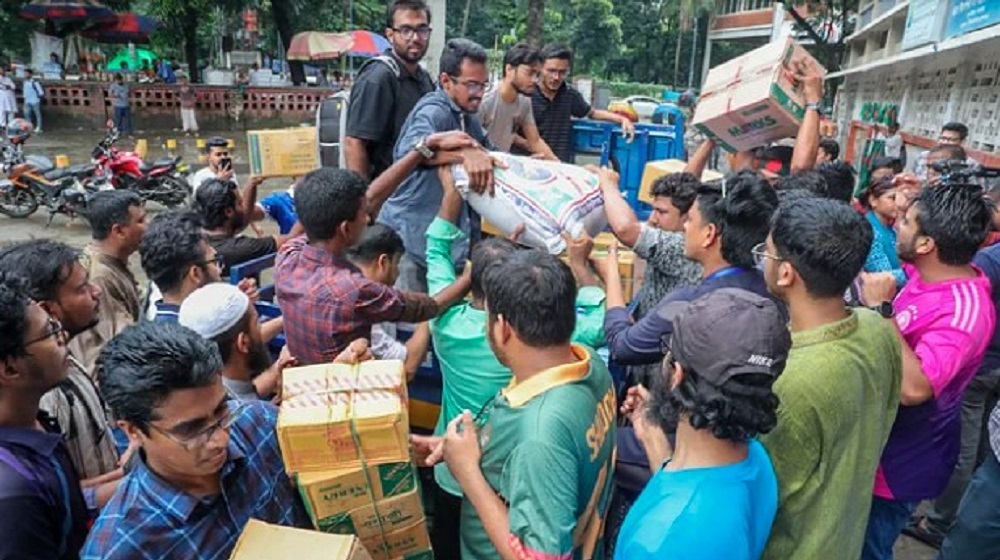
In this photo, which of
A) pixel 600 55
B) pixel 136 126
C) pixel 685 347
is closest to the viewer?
pixel 685 347

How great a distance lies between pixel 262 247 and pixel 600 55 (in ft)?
134

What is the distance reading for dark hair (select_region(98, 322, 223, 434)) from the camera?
139cm

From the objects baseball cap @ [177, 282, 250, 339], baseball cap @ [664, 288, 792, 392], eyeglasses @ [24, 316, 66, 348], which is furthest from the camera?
baseball cap @ [177, 282, 250, 339]

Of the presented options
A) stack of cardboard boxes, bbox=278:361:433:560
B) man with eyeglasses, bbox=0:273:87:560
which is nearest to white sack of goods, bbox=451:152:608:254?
stack of cardboard boxes, bbox=278:361:433:560

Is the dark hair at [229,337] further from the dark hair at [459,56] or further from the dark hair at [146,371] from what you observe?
the dark hair at [459,56]

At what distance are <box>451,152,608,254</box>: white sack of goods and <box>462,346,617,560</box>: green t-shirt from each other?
0.99m

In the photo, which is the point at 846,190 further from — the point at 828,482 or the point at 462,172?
the point at 828,482

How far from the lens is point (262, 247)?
3680 millimetres

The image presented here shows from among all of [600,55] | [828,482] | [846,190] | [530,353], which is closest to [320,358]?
[530,353]

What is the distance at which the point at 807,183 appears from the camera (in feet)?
10.1

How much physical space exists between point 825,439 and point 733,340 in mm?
463

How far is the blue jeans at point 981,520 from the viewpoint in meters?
2.35

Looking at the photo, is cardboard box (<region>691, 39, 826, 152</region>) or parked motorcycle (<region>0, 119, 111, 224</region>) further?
parked motorcycle (<region>0, 119, 111, 224</region>)

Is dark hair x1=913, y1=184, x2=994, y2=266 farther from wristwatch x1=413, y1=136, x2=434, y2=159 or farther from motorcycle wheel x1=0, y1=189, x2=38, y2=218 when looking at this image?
motorcycle wheel x1=0, y1=189, x2=38, y2=218
